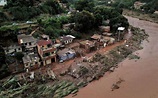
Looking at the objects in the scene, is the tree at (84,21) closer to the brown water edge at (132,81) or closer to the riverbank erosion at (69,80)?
the riverbank erosion at (69,80)

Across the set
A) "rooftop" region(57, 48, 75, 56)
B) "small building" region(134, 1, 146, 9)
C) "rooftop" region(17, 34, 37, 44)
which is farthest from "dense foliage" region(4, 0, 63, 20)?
"small building" region(134, 1, 146, 9)

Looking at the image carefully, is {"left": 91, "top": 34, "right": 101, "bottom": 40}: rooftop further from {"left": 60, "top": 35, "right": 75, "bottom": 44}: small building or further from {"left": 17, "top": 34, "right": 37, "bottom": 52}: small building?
{"left": 17, "top": 34, "right": 37, "bottom": 52}: small building

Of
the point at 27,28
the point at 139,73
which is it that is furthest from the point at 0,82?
the point at 139,73

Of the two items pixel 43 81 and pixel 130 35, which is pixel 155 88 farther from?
pixel 130 35

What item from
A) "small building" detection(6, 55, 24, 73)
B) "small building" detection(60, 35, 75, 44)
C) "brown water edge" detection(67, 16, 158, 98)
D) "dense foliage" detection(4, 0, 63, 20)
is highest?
"dense foliage" detection(4, 0, 63, 20)

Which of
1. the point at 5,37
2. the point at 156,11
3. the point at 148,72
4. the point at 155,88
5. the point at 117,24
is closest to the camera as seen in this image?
the point at 155,88

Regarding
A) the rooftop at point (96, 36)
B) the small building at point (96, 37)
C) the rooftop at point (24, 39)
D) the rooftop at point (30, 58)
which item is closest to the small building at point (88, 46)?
the small building at point (96, 37)
